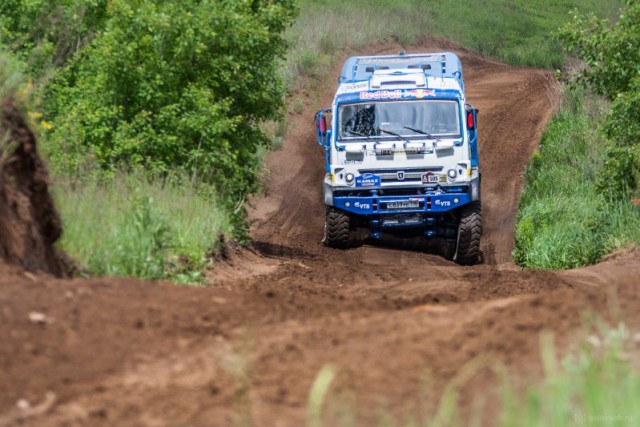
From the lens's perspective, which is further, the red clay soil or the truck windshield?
the truck windshield

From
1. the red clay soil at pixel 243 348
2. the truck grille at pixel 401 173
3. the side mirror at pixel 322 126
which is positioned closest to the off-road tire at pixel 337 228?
the truck grille at pixel 401 173

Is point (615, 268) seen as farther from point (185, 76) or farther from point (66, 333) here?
point (66, 333)

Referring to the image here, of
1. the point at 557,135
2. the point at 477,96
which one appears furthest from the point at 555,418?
the point at 477,96

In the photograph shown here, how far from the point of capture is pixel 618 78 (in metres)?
18.2

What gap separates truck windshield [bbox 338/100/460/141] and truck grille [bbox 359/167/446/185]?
55 centimetres

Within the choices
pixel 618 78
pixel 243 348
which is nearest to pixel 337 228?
pixel 618 78

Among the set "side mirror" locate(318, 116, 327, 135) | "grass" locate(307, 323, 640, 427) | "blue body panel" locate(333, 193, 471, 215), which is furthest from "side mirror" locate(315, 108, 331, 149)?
"grass" locate(307, 323, 640, 427)

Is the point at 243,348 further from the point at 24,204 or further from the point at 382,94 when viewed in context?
the point at 382,94

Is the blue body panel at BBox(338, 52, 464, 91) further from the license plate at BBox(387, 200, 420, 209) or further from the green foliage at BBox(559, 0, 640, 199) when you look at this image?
the green foliage at BBox(559, 0, 640, 199)

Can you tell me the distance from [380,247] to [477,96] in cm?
1448

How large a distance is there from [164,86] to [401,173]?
14.3 feet

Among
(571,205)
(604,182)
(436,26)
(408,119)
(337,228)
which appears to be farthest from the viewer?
(436,26)

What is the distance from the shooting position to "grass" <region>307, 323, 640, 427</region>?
15.7ft

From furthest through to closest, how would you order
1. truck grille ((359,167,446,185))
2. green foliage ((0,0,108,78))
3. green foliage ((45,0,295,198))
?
truck grille ((359,167,446,185))
green foliage ((0,0,108,78))
green foliage ((45,0,295,198))
